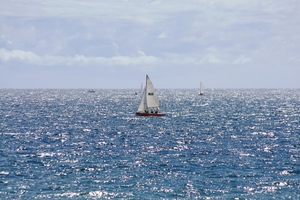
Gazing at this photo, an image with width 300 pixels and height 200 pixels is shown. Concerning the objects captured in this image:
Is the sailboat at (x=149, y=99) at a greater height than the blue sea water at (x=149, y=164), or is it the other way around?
the sailboat at (x=149, y=99)

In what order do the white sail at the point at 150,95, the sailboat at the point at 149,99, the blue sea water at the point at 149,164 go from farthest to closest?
1. the sailboat at the point at 149,99
2. the white sail at the point at 150,95
3. the blue sea water at the point at 149,164

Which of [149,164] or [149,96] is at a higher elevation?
[149,96]

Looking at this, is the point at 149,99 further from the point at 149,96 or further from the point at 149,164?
the point at 149,164

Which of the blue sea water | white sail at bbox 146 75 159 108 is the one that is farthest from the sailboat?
the blue sea water

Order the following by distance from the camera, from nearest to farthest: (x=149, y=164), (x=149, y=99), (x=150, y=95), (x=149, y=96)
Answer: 1. (x=149, y=164)
2. (x=150, y=95)
3. (x=149, y=96)
4. (x=149, y=99)

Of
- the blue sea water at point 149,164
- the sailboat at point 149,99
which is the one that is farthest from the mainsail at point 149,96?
the blue sea water at point 149,164

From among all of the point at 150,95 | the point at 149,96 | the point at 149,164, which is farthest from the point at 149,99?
the point at 149,164

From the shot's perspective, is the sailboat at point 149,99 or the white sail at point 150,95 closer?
the white sail at point 150,95

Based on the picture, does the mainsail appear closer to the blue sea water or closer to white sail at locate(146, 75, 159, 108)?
white sail at locate(146, 75, 159, 108)

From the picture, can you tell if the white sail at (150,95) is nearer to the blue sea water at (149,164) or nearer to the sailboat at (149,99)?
the sailboat at (149,99)

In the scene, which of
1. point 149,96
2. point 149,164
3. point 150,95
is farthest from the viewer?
point 149,96

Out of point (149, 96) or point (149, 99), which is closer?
point (149, 96)

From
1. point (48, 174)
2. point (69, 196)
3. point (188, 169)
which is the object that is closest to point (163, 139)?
point (188, 169)

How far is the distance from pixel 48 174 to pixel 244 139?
41.6 meters
